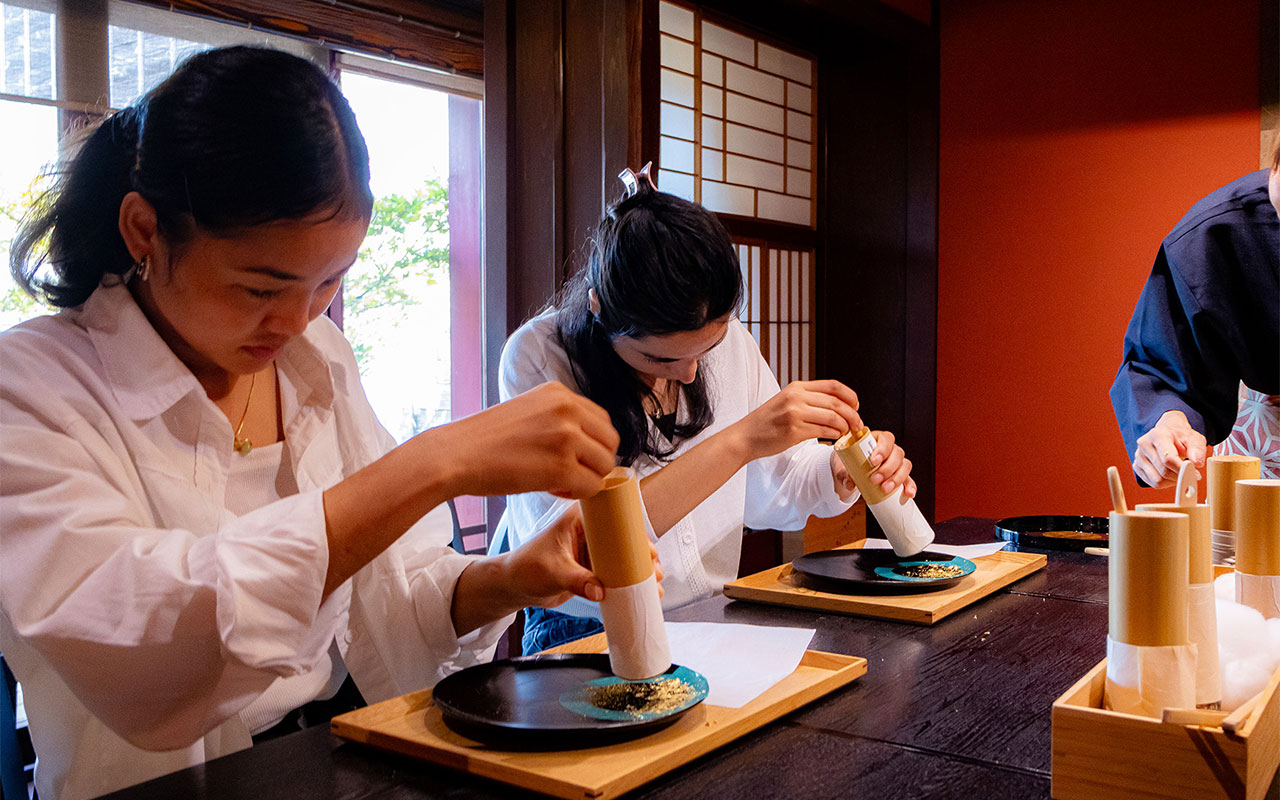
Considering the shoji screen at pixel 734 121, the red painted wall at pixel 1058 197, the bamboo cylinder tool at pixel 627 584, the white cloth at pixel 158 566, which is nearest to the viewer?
the white cloth at pixel 158 566

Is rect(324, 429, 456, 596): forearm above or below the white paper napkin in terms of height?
A: above

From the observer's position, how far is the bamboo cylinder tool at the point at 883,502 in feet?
5.91

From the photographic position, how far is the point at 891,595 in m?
1.72

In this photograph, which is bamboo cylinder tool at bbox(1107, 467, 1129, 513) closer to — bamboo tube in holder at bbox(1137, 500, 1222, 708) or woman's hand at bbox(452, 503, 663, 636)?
bamboo tube in holder at bbox(1137, 500, 1222, 708)

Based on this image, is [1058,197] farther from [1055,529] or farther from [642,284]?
[642,284]

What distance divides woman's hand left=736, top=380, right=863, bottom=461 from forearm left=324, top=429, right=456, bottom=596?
3.35ft

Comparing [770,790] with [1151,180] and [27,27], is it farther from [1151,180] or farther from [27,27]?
[1151,180]

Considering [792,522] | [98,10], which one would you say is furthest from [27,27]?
[792,522]

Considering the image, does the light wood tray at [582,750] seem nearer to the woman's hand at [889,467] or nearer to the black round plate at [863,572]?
the black round plate at [863,572]

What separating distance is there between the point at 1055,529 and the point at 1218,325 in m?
0.62

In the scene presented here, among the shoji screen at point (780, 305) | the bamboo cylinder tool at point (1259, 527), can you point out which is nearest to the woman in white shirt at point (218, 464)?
the bamboo cylinder tool at point (1259, 527)

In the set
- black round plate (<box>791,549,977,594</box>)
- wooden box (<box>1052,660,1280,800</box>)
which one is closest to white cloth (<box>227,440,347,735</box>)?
black round plate (<box>791,549,977,594</box>)

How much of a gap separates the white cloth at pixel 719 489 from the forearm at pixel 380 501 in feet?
3.18

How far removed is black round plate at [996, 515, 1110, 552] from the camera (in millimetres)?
2270
